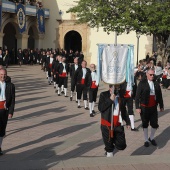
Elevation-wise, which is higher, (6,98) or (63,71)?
(6,98)

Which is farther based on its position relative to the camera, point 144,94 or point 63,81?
point 63,81

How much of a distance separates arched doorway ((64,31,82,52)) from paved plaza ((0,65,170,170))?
75.7 feet

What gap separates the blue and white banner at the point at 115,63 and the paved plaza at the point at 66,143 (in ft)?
4.86

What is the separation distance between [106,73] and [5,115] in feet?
7.90

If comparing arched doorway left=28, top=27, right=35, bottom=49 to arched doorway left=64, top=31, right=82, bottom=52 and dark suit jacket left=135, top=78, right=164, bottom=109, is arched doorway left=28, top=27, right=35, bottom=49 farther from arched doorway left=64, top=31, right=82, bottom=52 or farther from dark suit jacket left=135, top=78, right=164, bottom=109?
dark suit jacket left=135, top=78, right=164, bottom=109

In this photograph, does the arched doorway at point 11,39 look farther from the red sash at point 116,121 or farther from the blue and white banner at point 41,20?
the red sash at point 116,121

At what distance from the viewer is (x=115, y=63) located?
7.17 metres

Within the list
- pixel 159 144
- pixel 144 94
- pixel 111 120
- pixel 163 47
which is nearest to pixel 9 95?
pixel 111 120

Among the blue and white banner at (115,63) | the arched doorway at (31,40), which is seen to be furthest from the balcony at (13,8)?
the blue and white banner at (115,63)

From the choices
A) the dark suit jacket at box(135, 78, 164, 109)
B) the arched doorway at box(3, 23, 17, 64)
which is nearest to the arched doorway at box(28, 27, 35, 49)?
the arched doorway at box(3, 23, 17, 64)

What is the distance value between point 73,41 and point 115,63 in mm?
32107

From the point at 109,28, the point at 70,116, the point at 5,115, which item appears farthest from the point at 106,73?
the point at 109,28

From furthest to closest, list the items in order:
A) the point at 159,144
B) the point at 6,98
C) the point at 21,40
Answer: the point at 21,40, the point at 159,144, the point at 6,98

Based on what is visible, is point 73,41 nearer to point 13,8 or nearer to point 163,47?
point 13,8
